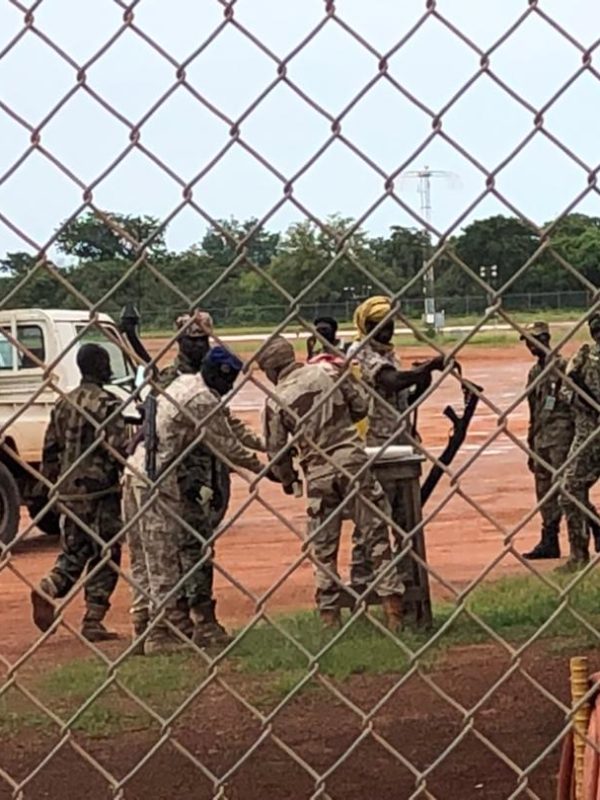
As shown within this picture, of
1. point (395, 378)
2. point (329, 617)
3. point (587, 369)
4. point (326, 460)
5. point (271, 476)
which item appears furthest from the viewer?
point (587, 369)

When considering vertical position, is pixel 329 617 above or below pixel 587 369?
below

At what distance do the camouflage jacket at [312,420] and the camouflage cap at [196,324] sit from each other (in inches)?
11.7

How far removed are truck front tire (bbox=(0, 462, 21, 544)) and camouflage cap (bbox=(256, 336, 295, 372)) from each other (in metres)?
5.83

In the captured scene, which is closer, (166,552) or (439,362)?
(439,362)

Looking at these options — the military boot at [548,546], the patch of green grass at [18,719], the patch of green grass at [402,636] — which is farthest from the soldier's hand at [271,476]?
the military boot at [548,546]

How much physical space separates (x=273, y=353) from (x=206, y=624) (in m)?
4.39

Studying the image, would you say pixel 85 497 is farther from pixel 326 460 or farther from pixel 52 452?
pixel 326 460

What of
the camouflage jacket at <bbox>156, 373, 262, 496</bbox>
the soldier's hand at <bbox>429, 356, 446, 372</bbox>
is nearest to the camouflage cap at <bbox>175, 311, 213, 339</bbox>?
the camouflage jacket at <bbox>156, 373, 262, 496</bbox>

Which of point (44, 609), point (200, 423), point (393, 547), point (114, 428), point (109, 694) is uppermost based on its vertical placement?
point (200, 423)

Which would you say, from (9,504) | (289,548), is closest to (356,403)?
(9,504)

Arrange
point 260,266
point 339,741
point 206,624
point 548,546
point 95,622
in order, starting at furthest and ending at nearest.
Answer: point 548,546 → point 95,622 → point 206,624 → point 339,741 → point 260,266

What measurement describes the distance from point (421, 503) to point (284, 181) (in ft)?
20.7

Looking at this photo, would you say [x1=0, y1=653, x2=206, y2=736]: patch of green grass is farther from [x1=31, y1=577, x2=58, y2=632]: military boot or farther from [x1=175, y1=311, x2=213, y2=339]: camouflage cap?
[x1=175, y1=311, x2=213, y2=339]: camouflage cap

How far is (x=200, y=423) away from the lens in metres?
2.79
